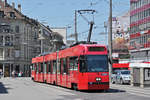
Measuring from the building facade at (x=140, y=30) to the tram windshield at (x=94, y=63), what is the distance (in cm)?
4686

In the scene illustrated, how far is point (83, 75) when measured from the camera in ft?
78.7

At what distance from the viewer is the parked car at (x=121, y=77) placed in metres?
40.3

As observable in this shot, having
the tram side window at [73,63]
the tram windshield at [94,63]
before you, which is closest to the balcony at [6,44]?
the tram side window at [73,63]

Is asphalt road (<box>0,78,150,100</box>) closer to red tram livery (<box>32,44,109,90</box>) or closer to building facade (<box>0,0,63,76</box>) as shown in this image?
red tram livery (<box>32,44,109,90</box>)

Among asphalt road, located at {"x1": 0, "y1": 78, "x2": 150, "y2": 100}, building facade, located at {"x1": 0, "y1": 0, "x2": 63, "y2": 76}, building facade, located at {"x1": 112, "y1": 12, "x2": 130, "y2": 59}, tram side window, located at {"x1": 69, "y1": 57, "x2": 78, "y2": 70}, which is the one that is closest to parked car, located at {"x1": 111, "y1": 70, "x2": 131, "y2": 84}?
asphalt road, located at {"x1": 0, "y1": 78, "x2": 150, "y2": 100}

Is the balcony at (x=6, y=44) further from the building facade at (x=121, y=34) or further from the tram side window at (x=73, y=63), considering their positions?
the tram side window at (x=73, y=63)

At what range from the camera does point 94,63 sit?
78.4ft

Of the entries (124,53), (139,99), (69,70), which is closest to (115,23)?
(124,53)

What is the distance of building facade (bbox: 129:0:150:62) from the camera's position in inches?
2855

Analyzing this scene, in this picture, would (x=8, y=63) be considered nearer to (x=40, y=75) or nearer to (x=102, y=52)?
(x=40, y=75)

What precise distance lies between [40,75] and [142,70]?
11111mm

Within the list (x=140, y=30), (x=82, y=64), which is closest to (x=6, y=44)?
(x=140, y=30)

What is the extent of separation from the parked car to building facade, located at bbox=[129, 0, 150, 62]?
90.7ft

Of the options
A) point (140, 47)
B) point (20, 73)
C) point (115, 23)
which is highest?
point (115, 23)
